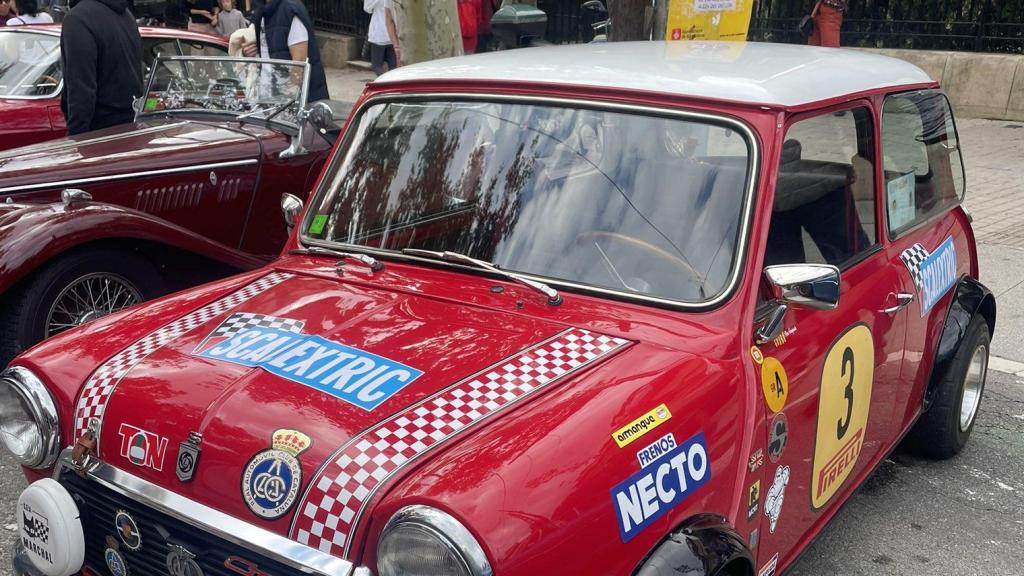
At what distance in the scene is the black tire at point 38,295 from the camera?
442 cm

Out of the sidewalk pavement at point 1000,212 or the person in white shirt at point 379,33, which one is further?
the person in white shirt at point 379,33

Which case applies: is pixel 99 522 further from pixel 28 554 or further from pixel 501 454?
pixel 501 454

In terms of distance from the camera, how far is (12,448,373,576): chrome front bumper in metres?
2.03

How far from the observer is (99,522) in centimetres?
245

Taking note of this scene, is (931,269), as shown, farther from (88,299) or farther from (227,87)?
(227,87)

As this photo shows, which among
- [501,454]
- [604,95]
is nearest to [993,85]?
[604,95]

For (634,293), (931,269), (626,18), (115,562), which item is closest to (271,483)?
(115,562)

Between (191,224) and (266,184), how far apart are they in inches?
18.6

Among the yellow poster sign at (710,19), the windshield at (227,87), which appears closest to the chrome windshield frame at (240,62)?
the windshield at (227,87)

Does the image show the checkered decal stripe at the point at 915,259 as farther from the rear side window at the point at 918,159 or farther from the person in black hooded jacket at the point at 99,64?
the person in black hooded jacket at the point at 99,64

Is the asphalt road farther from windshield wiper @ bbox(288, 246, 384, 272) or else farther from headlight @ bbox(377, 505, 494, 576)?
headlight @ bbox(377, 505, 494, 576)

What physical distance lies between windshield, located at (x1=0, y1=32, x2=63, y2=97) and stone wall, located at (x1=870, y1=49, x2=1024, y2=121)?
9580 millimetres

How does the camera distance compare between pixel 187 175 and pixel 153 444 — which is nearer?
pixel 153 444

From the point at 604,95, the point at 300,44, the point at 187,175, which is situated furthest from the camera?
the point at 300,44
